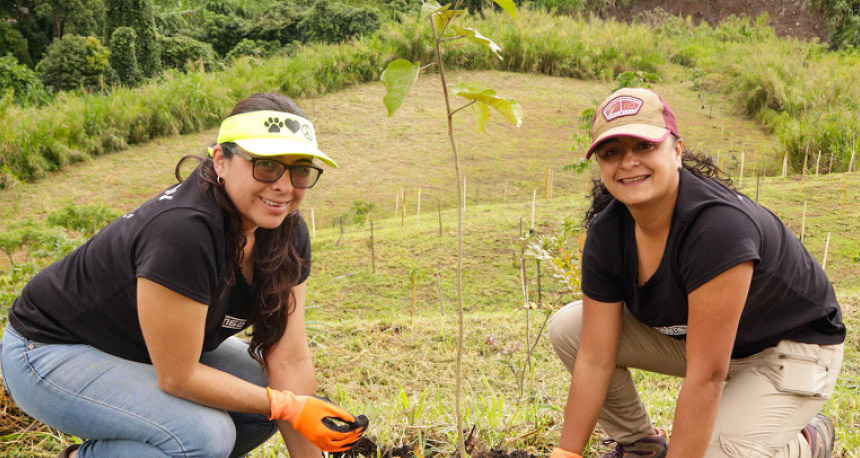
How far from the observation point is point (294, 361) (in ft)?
6.84

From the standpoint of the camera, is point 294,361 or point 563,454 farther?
point 294,361

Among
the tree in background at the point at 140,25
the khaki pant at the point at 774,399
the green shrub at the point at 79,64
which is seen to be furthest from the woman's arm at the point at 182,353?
the tree in background at the point at 140,25

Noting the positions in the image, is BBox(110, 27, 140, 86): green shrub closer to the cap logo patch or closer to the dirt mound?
the cap logo patch

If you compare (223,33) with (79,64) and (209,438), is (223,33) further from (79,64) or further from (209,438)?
(209,438)

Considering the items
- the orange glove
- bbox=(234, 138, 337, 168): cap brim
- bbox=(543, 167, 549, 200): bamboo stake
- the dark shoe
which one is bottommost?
bbox=(543, 167, 549, 200): bamboo stake

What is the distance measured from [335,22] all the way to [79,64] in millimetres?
3969

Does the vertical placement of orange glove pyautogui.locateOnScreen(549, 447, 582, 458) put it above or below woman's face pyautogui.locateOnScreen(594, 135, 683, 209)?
below

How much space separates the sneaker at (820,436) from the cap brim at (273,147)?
1.59 m

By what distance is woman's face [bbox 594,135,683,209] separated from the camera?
1.68m

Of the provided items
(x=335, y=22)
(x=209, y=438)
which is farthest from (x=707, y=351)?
(x=335, y=22)

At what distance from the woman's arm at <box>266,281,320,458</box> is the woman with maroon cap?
76cm

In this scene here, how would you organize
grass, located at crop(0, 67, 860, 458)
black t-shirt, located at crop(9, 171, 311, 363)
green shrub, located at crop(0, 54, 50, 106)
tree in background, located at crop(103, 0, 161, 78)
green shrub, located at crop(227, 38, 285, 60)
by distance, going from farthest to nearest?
1. green shrub, located at crop(227, 38, 285, 60)
2. tree in background, located at crop(103, 0, 161, 78)
3. green shrub, located at crop(0, 54, 50, 106)
4. grass, located at crop(0, 67, 860, 458)
5. black t-shirt, located at crop(9, 171, 311, 363)

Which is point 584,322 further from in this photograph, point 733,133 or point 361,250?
point 733,133

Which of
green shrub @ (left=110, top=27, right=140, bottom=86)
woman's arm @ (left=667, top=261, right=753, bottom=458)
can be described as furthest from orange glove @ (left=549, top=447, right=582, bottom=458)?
green shrub @ (left=110, top=27, right=140, bottom=86)
